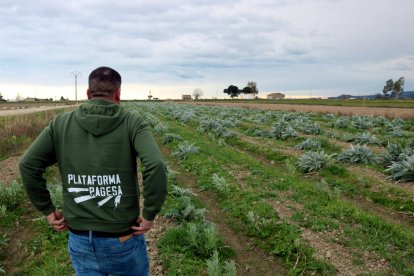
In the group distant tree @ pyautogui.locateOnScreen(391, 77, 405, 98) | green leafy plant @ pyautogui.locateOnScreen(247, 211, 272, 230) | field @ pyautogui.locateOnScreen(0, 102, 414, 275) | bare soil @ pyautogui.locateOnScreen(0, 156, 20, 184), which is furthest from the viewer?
distant tree @ pyautogui.locateOnScreen(391, 77, 405, 98)

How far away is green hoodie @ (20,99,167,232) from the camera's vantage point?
2768mm

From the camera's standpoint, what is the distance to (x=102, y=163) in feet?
9.18

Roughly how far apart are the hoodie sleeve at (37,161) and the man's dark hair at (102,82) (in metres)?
0.46

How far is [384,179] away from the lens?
31.8 feet

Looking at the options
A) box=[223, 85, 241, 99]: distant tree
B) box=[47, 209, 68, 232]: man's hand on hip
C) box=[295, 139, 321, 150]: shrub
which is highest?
box=[223, 85, 241, 99]: distant tree

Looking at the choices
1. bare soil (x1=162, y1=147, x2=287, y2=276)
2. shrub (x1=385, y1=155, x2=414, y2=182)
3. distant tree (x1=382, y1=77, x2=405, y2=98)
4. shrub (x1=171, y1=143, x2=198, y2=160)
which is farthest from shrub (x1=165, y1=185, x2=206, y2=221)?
distant tree (x1=382, y1=77, x2=405, y2=98)

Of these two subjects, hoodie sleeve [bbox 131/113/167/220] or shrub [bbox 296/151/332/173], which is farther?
shrub [bbox 296/151/332/173]

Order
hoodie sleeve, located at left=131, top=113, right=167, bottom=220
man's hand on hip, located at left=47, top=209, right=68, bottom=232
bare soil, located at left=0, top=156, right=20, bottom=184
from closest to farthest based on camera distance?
hoodie sleeve, located at left=131, top=113, right=167, bottom=220, man's hand on hip, located at left=47, top=209, right=68, bottom=232, bare soil, located at left=0, top=156, right=20, bottom=184

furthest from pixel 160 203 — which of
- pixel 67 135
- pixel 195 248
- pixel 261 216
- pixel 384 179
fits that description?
pixel 384 179

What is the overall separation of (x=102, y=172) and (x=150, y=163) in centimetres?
41

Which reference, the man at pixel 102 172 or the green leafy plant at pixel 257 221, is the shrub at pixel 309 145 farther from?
the man at pixel 102 172

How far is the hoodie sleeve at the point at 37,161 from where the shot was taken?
293 cm

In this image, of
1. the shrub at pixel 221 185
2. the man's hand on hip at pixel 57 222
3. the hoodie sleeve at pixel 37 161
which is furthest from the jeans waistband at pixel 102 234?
the shrub at pixel 221 185

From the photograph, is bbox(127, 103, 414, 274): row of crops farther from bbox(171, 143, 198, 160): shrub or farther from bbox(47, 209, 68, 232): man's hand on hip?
bbox(47, 209, 68, 232): man's hand on hip
